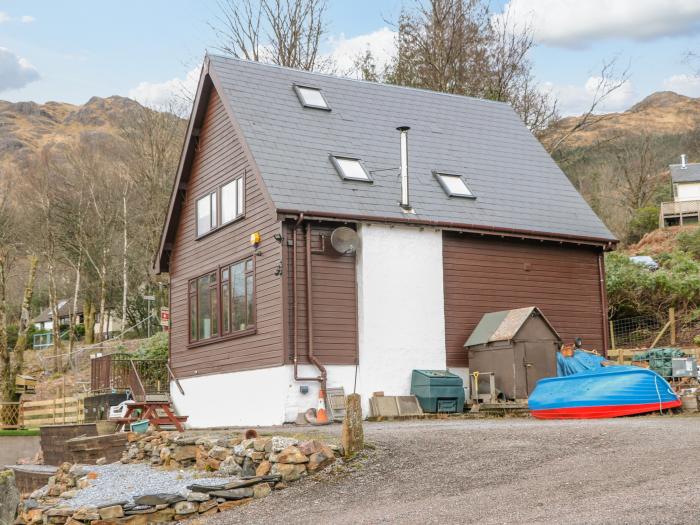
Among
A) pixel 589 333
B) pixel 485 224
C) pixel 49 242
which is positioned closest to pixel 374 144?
pixel 485 224

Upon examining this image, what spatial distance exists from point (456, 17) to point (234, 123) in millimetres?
20885

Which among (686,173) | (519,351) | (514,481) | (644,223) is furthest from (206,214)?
(686,173)

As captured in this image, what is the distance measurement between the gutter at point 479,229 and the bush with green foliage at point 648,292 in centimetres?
415

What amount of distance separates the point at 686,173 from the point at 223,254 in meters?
53.4

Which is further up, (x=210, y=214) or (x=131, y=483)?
(x=210, y=214)

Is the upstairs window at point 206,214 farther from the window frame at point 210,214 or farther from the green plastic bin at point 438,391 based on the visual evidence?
the green plastic bin at point 438,391

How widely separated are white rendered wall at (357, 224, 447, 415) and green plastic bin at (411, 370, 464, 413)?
0.28m

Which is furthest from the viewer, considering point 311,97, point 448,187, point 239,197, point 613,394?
point 311,97

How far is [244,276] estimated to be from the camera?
21688 mm

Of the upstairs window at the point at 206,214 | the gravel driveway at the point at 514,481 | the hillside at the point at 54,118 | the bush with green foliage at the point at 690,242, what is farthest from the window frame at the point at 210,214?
the hillside at the point at 54,118

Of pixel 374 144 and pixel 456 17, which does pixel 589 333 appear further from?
pixel 456 17

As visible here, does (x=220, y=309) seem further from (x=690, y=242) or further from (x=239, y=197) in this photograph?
(x=690, y=242)

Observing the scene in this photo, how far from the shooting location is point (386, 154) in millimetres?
22703

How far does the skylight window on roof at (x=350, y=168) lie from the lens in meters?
21.3
